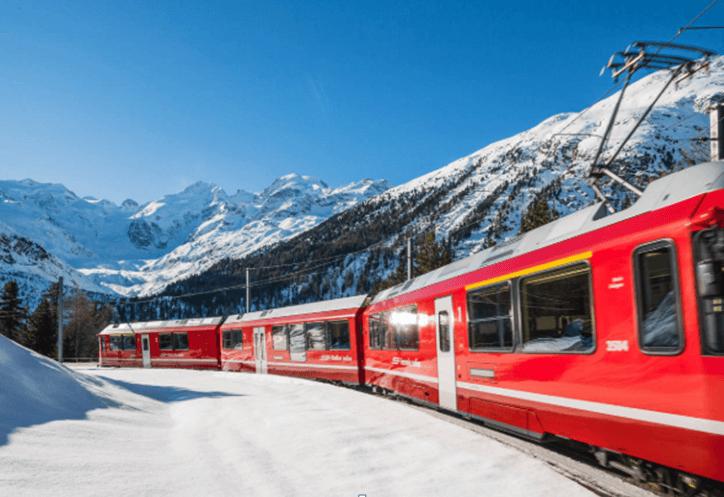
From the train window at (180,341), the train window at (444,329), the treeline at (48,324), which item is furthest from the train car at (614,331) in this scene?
the treeline at (48,324)

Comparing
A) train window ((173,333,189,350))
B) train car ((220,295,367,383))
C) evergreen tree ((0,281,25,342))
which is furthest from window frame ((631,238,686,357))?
evergreen tree ((0,281,25,342))

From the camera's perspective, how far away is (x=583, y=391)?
5.73 m

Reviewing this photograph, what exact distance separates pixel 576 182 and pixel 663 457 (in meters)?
174

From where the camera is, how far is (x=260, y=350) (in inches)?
886

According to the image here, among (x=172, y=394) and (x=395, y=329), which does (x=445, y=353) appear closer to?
(x=395, y=329)

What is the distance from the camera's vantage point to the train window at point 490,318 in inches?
288

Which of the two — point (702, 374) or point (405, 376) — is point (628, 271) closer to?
point (702, 374)

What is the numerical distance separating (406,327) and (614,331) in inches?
275

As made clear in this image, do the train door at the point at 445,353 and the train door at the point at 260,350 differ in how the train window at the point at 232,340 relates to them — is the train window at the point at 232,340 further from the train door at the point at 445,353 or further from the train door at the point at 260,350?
the train door at the point at 445,353

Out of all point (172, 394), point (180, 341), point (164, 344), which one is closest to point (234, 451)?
point (172, 394)

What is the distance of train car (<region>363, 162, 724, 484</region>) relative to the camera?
14.2ft

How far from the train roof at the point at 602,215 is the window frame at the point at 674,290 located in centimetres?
43

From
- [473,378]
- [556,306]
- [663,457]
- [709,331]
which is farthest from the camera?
[473,378]

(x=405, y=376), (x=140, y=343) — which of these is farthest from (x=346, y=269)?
(x=405, y=376)
